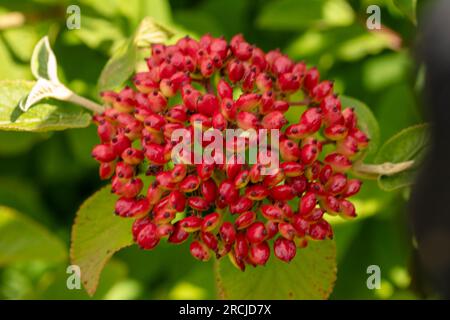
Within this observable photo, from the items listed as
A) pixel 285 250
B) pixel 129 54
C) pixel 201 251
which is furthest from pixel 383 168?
pixel 129 54

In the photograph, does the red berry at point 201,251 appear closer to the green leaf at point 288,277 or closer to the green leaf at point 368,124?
the green leaf at point 288,277

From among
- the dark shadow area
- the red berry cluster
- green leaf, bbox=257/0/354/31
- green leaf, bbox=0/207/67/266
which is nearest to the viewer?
the dark shadow area

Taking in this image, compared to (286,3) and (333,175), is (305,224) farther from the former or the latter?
(286,3)

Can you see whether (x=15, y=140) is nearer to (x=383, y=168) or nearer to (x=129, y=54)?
(x=129, y=54)

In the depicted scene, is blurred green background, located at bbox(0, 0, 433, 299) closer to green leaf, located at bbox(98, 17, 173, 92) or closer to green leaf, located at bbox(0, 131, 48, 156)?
green leaf, located at bbox(0, 131, 48, 156)

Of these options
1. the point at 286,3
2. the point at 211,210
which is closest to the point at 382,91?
the point at 286,3

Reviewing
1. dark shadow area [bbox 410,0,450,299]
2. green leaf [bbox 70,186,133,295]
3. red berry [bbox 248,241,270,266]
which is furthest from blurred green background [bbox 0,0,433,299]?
dark shadow area [bbox 410,0,450,299]
